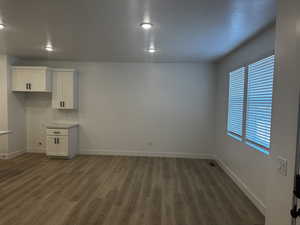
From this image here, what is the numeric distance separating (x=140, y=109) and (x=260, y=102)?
3238 mm

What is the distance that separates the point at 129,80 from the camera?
5.45 metres

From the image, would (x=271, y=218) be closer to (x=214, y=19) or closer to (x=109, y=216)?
(x=109, y=216)

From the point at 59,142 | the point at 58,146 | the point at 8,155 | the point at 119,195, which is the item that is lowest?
the point at 119,195

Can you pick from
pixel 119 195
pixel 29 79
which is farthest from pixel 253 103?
pixel 29 79

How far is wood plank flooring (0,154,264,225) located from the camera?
8.43ft

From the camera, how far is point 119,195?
3195mm

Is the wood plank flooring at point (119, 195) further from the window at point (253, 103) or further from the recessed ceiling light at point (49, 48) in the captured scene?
the recessed ceiling light at point (49, 48)

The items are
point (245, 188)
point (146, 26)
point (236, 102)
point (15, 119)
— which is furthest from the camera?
point (15, 119)

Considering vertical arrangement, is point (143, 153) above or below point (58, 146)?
below

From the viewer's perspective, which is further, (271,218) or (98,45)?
(98,45)

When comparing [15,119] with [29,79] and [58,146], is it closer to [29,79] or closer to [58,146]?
[29,79]

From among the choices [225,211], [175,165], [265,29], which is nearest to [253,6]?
[265,29]

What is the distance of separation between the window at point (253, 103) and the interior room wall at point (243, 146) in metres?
0.14

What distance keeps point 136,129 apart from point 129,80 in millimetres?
1424
